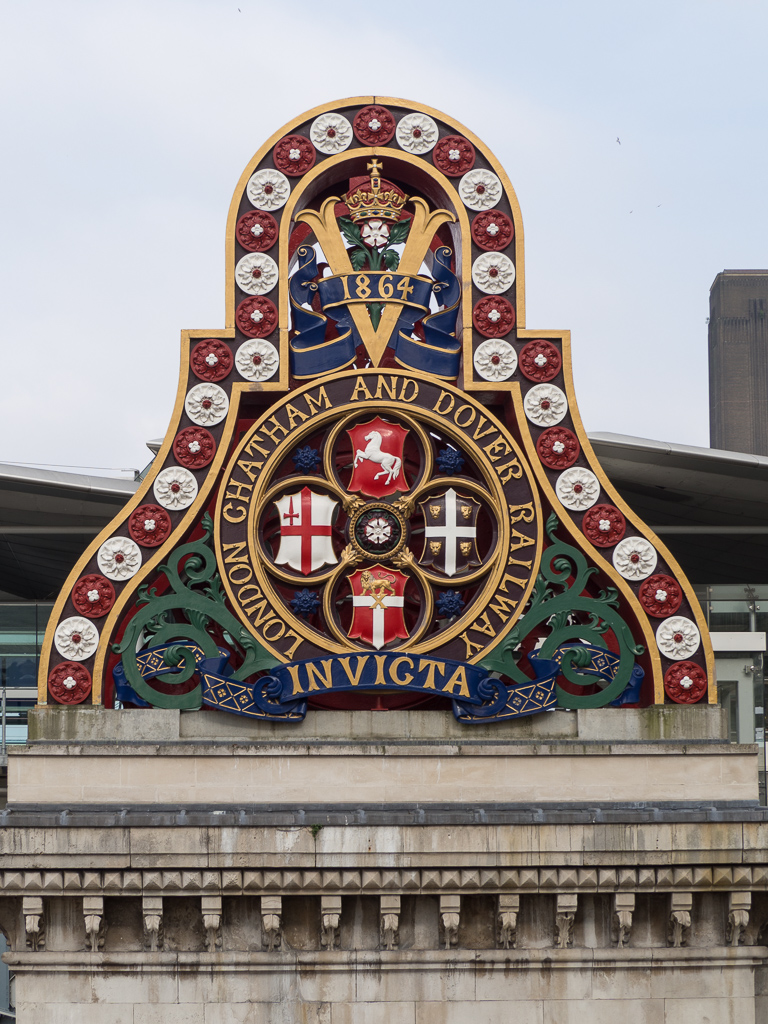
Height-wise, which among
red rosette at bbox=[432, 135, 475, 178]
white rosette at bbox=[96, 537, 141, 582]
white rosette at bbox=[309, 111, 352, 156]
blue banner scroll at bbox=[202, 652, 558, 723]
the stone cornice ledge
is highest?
white rosette at bbox=[309, 111, 352, 156]

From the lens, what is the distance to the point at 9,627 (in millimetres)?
39875

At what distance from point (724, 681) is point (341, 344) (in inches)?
645

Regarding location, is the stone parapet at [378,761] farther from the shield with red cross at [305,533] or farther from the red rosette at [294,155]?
the red rosette at [294,155]

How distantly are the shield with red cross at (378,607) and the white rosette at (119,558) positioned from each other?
3638 millimetres

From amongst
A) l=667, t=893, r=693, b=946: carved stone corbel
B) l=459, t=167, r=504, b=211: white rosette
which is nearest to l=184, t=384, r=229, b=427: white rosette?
l=459, t=167, r=504, b=211: white rosette

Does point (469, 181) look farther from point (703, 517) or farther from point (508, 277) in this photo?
point (703, 517)

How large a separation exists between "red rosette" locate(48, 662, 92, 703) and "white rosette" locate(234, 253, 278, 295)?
23.3 ft

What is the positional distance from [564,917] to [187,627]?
24.6 feet

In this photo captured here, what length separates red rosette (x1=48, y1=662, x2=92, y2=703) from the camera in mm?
24844

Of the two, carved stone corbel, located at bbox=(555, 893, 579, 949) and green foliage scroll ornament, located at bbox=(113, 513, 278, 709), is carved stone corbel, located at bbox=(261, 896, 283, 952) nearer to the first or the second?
green foliage scroll ornament, located at bbox=(113, 513, 278, 709)

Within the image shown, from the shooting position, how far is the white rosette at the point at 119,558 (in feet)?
82.7

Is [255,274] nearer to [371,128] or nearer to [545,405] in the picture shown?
[371,128]

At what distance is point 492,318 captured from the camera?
86.3 ft

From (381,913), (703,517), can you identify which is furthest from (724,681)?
(381,913)
